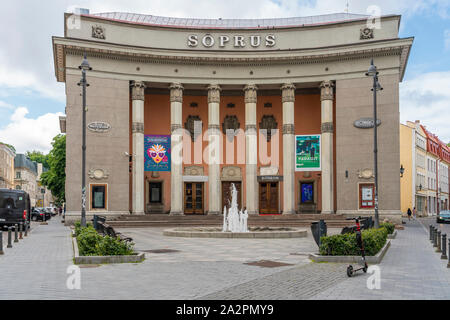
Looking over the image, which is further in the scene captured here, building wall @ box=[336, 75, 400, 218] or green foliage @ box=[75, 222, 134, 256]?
building wall @ box=[336, 75, 400, 218]

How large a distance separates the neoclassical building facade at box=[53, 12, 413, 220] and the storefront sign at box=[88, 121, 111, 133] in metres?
0.11

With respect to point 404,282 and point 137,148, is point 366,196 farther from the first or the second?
point 404,282

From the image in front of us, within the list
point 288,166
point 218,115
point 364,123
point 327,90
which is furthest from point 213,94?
point 364,123

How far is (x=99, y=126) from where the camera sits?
3812 cm

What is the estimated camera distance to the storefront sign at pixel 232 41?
40906 mm

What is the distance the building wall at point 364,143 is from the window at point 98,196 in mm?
17962

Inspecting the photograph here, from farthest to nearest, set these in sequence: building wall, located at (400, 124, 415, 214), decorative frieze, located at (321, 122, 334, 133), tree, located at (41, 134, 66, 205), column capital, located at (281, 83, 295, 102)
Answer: building wall, located at (400, 124, 415, 214) < tree, located at (41, 134, 66, 205) < column capital, located at (281, 83, 295, 102) < decorative frieze, located at (321, 122, 334, 133)

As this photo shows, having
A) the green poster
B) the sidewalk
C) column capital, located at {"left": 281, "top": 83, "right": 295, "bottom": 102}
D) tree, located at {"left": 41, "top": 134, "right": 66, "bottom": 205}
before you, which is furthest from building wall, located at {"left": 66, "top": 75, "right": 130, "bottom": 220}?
the sidewalk

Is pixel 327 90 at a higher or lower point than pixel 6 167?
higher

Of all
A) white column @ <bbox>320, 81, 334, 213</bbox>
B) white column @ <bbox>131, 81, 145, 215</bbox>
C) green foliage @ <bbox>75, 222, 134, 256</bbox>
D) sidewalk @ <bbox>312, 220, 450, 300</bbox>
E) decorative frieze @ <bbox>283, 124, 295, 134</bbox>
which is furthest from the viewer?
decorative frieze @ <bbox>283, 124, 295, 134</bbox>

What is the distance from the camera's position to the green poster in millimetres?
40031

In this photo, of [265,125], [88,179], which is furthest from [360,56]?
[88,179]

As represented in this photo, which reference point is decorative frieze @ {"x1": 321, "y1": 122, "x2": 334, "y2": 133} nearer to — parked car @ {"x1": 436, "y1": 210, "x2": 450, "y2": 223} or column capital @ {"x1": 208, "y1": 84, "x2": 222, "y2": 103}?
column capital @ {"x1": 208, "y1": 84, "x2": 222, "y2": 103}

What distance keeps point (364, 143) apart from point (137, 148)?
17537 mm
